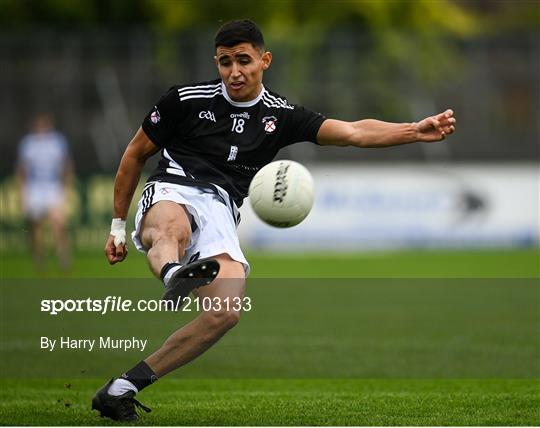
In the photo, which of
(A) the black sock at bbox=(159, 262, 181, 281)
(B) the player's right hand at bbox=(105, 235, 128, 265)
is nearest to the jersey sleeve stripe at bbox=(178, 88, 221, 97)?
(B) the player's right hand at bbox=(105, 235, 128, 265)

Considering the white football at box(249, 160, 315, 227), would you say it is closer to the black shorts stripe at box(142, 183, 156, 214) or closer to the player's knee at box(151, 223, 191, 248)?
the player's knee at box(151, 223, 191, 248)

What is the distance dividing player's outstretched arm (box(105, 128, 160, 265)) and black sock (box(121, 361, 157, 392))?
0.76 m

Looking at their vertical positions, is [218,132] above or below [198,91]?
below

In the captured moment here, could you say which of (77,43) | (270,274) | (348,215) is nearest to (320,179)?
(348,215)

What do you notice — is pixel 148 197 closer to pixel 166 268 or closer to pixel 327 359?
pixel 166 268

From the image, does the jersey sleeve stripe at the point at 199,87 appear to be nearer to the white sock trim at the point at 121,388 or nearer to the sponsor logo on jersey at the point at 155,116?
the sponsor logo on jersey at the point at 155,116

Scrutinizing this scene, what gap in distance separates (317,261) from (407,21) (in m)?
14.3

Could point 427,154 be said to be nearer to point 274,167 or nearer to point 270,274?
point 270,274

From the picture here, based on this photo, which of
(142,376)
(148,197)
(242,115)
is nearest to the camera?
(142,376)

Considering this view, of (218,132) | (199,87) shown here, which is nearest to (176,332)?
(218,132)

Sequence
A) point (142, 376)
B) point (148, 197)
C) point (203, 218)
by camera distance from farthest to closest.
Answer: point (148, 197) < point (203, 218) < point (142, 376)

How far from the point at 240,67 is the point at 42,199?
46.0 feet

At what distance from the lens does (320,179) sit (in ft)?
81.4

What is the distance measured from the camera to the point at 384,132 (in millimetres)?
7480
